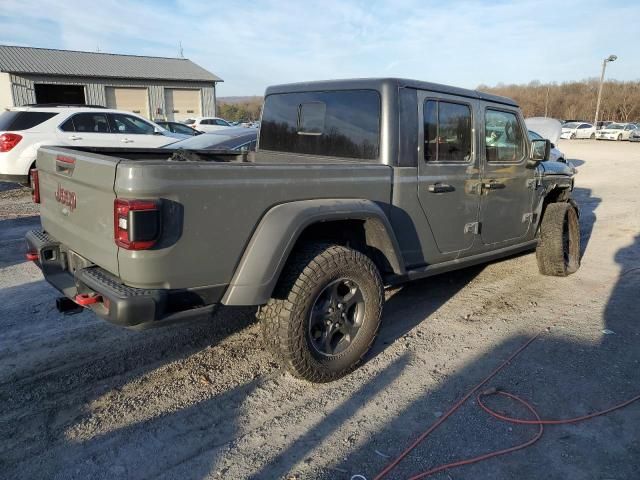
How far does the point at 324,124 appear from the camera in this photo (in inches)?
158

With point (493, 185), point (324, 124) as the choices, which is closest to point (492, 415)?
point (493, 185)

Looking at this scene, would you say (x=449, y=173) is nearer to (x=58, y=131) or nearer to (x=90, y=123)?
(x=58, y=131)

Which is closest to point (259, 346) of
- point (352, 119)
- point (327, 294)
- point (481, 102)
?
point (327, 294)

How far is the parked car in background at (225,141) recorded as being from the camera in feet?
25.3

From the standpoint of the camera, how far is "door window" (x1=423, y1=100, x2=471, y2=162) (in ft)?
12.5

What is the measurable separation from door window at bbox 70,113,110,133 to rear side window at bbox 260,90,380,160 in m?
7.20

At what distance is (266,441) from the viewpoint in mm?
2740

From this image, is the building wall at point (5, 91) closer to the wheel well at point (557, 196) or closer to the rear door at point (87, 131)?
the rear door at point (87, 131)

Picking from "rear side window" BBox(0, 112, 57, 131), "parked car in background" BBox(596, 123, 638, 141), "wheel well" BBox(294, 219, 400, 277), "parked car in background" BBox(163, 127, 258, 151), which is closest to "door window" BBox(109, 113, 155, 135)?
"rear side window" BBox(0, 112, 57, 131)

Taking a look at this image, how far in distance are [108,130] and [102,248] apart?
8920mm

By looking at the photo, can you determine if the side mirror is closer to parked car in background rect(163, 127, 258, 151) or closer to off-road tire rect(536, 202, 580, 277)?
off-road tire rect(536, 202, 580, 277)

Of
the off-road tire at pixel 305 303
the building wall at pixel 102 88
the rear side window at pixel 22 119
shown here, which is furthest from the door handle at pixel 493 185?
the building wall at pixel 102 88

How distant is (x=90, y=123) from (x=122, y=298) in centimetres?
931

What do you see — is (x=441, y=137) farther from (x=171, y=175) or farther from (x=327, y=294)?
(x=171, y=175)
